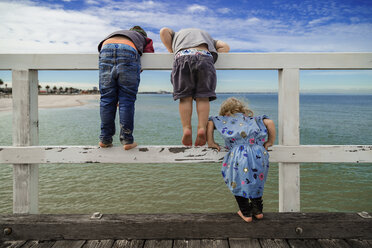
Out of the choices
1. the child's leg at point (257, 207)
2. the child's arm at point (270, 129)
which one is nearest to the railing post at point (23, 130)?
the child's leg at point (257, 207)

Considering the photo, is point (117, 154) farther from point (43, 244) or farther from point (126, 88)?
point (43, 244)

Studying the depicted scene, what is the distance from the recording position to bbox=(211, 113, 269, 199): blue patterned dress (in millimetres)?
1594

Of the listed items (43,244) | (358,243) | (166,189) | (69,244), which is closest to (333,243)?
(358,243)

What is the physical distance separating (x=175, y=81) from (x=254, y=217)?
1012 millimetres

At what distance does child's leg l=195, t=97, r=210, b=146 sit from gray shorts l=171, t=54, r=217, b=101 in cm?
4

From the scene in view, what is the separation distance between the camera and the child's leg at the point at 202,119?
176cm

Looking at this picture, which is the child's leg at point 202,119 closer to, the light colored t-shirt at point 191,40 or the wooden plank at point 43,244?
the light colored t-shirt at point 191,40

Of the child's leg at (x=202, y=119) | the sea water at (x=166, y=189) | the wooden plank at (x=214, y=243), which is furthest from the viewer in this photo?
the sea water at (x=166, y=189)

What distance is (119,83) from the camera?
1773mm

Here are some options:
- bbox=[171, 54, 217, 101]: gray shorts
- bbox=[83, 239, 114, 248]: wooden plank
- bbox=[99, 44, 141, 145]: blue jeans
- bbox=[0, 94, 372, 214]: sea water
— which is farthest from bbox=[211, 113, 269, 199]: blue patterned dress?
bbox=[0, 94, 372, 214]: sea water

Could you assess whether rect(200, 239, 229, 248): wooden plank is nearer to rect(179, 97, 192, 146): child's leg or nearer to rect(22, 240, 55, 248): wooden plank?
rect(179, 97, 192, 146): child's leg

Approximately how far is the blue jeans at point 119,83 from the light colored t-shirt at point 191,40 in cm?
32

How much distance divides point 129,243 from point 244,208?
2.37 ft

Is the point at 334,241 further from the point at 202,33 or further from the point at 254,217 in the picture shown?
the point at 202,33
